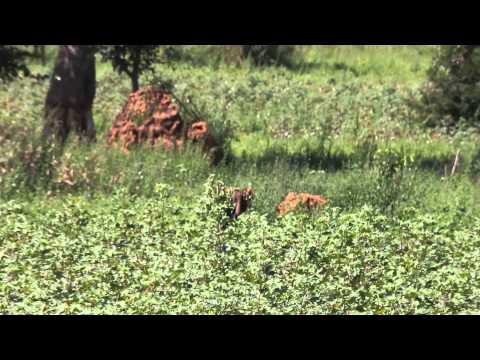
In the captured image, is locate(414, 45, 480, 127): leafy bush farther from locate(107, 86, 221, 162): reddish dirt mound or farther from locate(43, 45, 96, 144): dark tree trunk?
locate(43, 45, 96, 144): dark tree trunk

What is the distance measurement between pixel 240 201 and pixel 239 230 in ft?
4.55

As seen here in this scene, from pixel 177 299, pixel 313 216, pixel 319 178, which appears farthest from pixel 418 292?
pixel 319 178

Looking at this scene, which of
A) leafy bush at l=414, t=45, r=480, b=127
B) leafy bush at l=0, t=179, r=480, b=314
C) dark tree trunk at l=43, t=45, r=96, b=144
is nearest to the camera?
leafy bush at l=0, t=179, r=480, b=314

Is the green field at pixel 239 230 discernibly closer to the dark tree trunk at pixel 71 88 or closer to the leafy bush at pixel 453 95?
the dark tree trunk at pixel 71 88

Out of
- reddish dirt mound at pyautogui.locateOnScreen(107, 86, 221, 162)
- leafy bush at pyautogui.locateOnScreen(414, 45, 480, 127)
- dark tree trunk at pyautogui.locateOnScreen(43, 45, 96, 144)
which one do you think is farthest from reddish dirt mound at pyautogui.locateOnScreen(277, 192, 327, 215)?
leafy bush at pyautogui.locateOnScreen(414, 45, 480, 127)

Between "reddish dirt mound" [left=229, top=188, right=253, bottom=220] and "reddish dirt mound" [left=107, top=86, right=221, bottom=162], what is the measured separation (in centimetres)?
321

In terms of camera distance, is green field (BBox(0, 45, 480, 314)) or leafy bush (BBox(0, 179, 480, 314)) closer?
leafy bush (BBox(0, 179, 480, 314))

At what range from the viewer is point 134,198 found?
9.78m

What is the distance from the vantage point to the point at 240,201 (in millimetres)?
9156

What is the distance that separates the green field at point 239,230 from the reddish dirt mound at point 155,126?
1.29ft

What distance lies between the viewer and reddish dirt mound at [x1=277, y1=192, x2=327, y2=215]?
9141 mm

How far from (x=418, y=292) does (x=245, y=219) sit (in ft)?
6.42

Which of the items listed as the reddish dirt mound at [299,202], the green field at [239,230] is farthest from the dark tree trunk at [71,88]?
the reddish dirt mound at [299,202]
